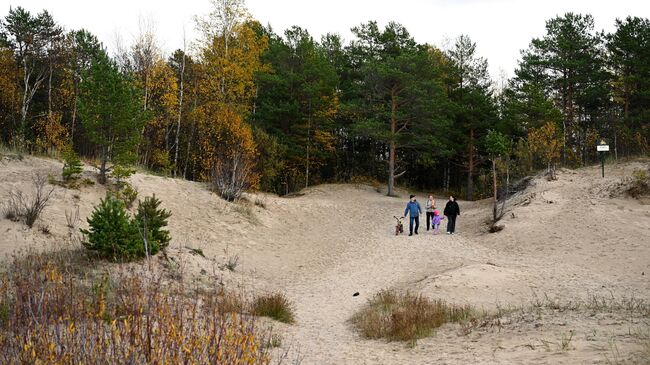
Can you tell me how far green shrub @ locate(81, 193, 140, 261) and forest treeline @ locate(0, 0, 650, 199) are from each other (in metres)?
14.2

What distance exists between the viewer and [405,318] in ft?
25.7

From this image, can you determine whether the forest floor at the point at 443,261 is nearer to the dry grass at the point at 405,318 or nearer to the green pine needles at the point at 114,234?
the dry grass at the point at 405,318

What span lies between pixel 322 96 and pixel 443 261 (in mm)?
20865

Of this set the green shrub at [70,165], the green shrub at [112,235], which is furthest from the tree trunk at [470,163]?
the green shrub at [112,235]

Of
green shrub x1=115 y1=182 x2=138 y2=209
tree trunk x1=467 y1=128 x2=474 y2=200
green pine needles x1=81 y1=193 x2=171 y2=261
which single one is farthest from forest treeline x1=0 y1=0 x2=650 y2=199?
green pine needles x1=81 y1=193 x2=171 y2=261

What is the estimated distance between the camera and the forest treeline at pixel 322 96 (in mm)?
28062

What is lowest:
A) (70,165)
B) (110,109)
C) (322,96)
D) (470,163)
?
(70,165)

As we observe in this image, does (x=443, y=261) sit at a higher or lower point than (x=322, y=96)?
lower

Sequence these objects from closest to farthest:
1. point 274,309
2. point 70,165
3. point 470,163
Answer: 1. point 274,309
2. point 70,165
3. point 470,163

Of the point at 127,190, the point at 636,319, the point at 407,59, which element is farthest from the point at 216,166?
the point at 636,319

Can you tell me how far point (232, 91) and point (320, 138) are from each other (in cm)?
699

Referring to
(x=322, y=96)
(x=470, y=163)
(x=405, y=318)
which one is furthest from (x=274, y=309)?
(x=470, y=163)

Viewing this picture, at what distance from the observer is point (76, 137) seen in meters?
32.5

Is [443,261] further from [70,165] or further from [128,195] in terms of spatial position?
[70,165]
